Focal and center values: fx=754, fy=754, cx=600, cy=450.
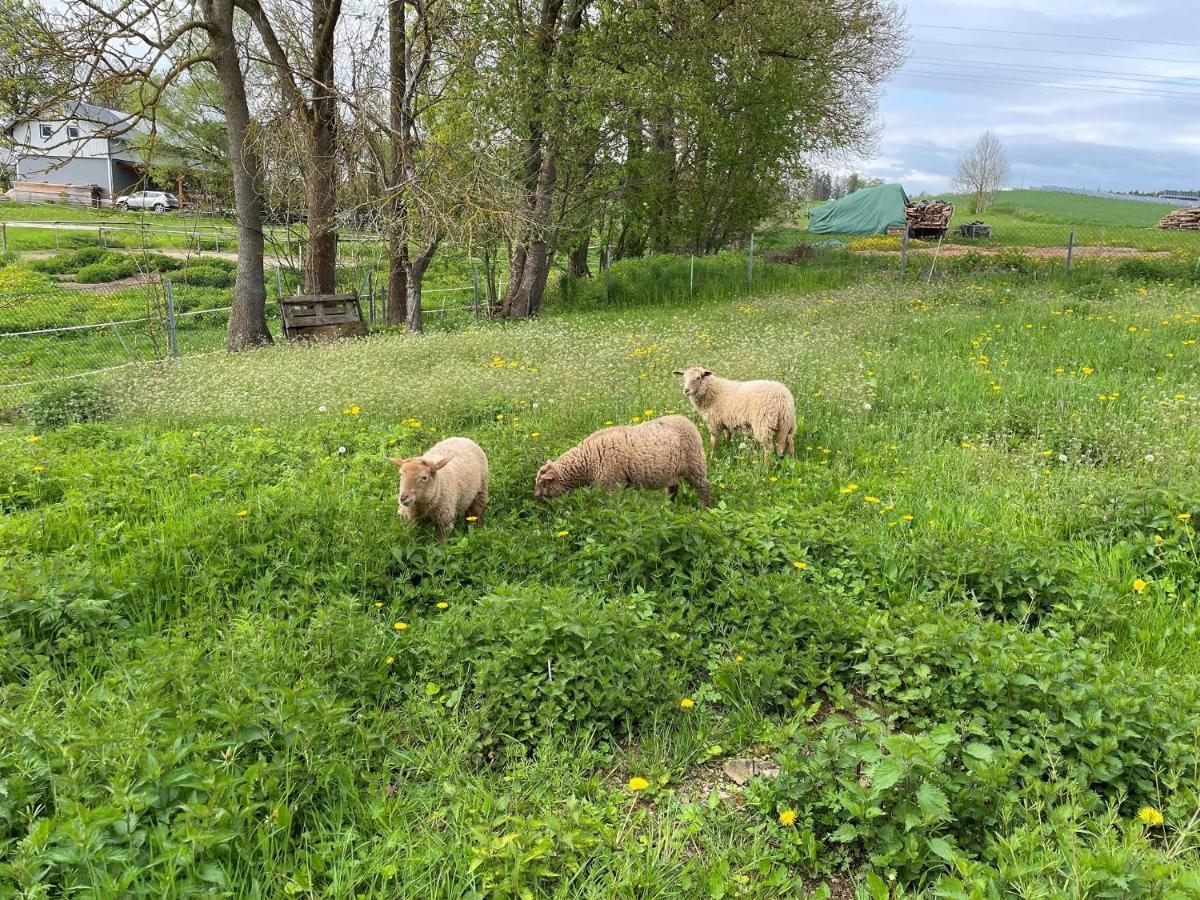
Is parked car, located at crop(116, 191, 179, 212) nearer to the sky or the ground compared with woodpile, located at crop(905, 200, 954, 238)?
nearer to the sky

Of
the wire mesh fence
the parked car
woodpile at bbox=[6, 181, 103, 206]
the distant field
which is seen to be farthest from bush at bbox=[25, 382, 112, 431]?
the distant field

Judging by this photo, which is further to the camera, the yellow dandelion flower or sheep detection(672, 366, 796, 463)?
sheep detection(672, 366, 796, 463)

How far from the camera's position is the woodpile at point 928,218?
3591 centimetres

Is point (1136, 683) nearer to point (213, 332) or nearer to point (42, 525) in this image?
point (42, 525)

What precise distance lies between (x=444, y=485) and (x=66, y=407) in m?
6.33

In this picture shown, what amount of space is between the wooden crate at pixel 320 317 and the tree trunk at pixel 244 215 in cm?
65

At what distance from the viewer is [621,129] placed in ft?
60.5

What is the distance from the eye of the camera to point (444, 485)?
553 cm

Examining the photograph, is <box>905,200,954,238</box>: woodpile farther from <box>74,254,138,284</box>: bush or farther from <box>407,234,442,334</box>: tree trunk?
<box>74,254,138,284</box>: bush

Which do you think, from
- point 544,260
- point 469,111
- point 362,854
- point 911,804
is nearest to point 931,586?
point 911,804

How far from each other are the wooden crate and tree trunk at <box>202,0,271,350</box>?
0.65m

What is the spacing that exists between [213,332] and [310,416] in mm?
13389

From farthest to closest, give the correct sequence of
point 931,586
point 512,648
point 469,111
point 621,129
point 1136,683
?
point 621,129, point 469,111, point 931,586, point 512,648, point 1136,683

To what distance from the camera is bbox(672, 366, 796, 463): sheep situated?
7141 millimetres
